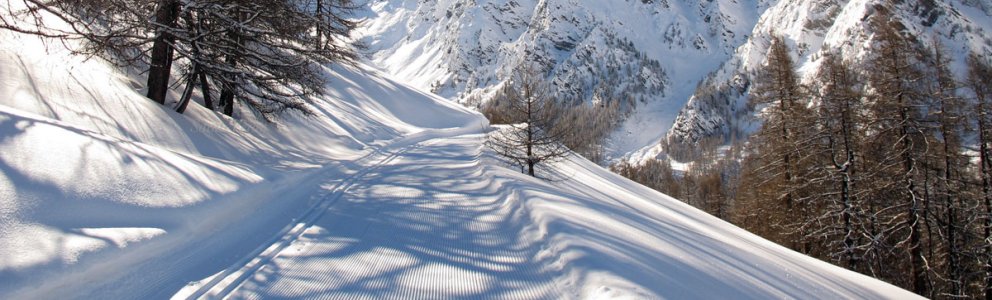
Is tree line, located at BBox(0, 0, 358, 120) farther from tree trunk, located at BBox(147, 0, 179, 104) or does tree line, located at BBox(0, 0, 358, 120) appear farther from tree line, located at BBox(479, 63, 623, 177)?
tree line, located at BBox(479, 63, 623, 177)

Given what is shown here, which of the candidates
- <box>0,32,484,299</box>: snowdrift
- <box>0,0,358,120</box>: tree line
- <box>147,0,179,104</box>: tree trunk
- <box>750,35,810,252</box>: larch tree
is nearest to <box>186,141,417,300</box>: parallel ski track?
<box>0,32,484,299</box>: snowdrift

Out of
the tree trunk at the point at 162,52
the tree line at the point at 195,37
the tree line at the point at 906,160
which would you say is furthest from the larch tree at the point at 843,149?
the tree trunk at the point at 162,52

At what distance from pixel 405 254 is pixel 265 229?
84.6 inches

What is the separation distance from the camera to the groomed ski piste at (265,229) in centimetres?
411

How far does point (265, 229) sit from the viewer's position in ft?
19.6

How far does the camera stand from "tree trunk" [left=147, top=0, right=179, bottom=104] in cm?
1025

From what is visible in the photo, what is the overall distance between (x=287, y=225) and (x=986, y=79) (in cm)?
1632

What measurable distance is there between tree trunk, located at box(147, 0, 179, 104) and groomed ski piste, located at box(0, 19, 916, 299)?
0.65 m

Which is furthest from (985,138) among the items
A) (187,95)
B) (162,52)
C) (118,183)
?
(162,52)

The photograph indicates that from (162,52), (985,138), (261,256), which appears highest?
(985,138)

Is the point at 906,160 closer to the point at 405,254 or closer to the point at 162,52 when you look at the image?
the point at 405,254

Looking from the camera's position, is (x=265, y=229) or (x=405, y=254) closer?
(x=405, y=254)

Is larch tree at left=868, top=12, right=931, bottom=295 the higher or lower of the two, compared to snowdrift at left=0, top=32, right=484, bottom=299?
higher

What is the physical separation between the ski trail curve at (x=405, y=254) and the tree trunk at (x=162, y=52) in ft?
19.0
